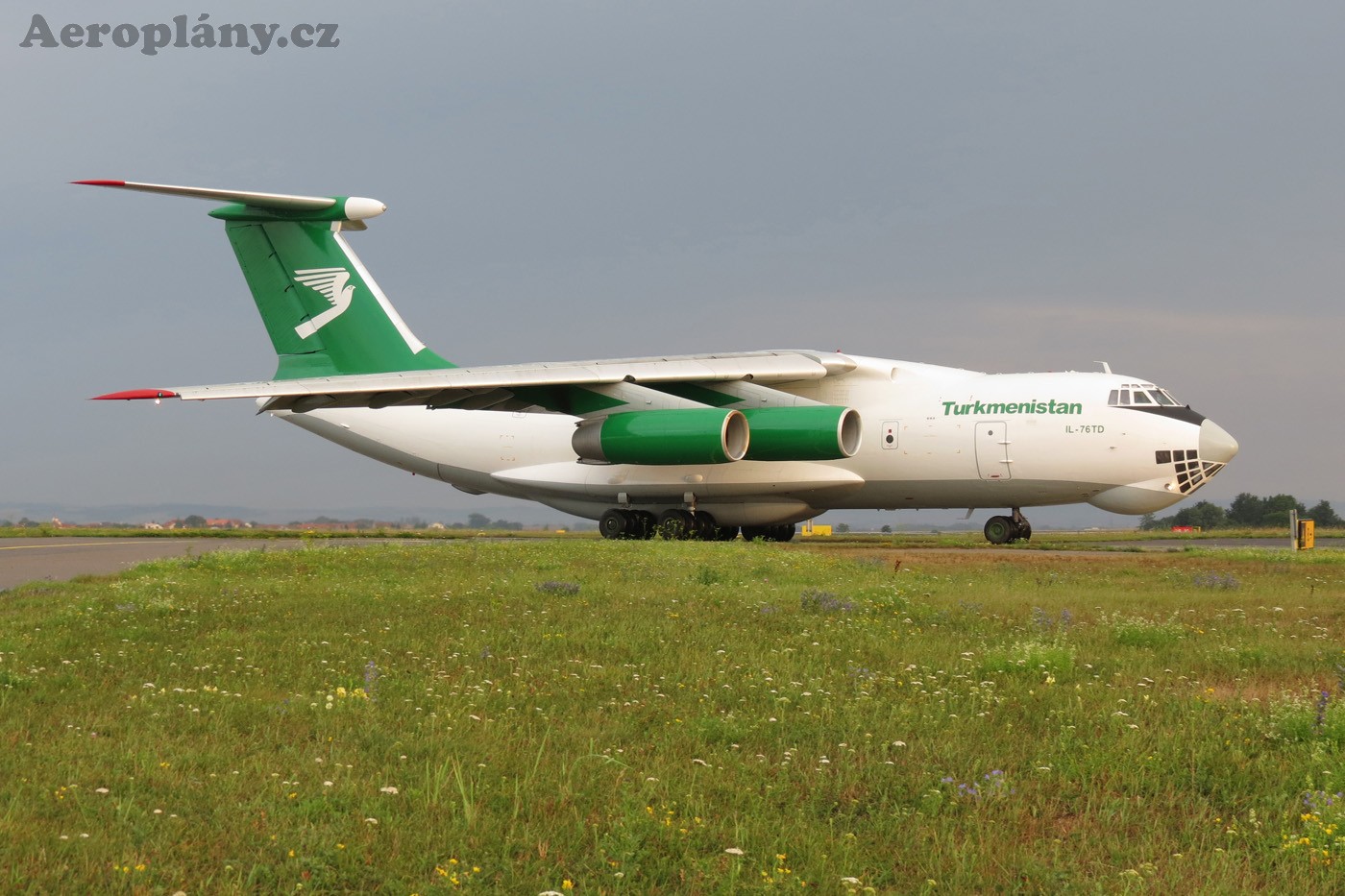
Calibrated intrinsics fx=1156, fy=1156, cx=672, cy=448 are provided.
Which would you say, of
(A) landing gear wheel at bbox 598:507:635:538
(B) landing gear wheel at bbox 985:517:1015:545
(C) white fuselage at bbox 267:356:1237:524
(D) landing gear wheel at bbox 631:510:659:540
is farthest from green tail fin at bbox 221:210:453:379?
(B) landing gear wheel at bbox 985:517:1015:545

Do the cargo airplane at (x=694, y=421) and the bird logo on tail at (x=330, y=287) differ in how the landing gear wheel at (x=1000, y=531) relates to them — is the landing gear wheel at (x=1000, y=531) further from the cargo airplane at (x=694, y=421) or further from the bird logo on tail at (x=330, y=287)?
the bird logo on tail at (x=330, y=287)

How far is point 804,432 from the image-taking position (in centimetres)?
2019

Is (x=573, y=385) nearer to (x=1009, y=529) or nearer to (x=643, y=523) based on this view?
(x=643, y=523)

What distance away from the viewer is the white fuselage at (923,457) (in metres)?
19.9

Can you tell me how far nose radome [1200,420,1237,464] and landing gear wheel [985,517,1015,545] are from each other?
3.72 m

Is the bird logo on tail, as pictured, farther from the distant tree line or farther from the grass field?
the distant tree line

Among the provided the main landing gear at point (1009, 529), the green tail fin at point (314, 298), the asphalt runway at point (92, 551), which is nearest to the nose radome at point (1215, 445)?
the asphalt runway at point (92, 551)

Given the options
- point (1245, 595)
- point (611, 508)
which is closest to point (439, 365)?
point (611, 508)

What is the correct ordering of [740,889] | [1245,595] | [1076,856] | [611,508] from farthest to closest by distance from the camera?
[611,508] → [1245,595] → [1076,856] → [740,889]

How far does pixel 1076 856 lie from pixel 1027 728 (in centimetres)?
160

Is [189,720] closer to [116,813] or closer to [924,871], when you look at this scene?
[116,813]

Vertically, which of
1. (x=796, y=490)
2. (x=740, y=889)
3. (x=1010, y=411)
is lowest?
(x=740, y=889)

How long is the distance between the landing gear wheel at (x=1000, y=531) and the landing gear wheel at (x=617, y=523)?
23.1 feet

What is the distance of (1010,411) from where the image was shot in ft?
67.1
